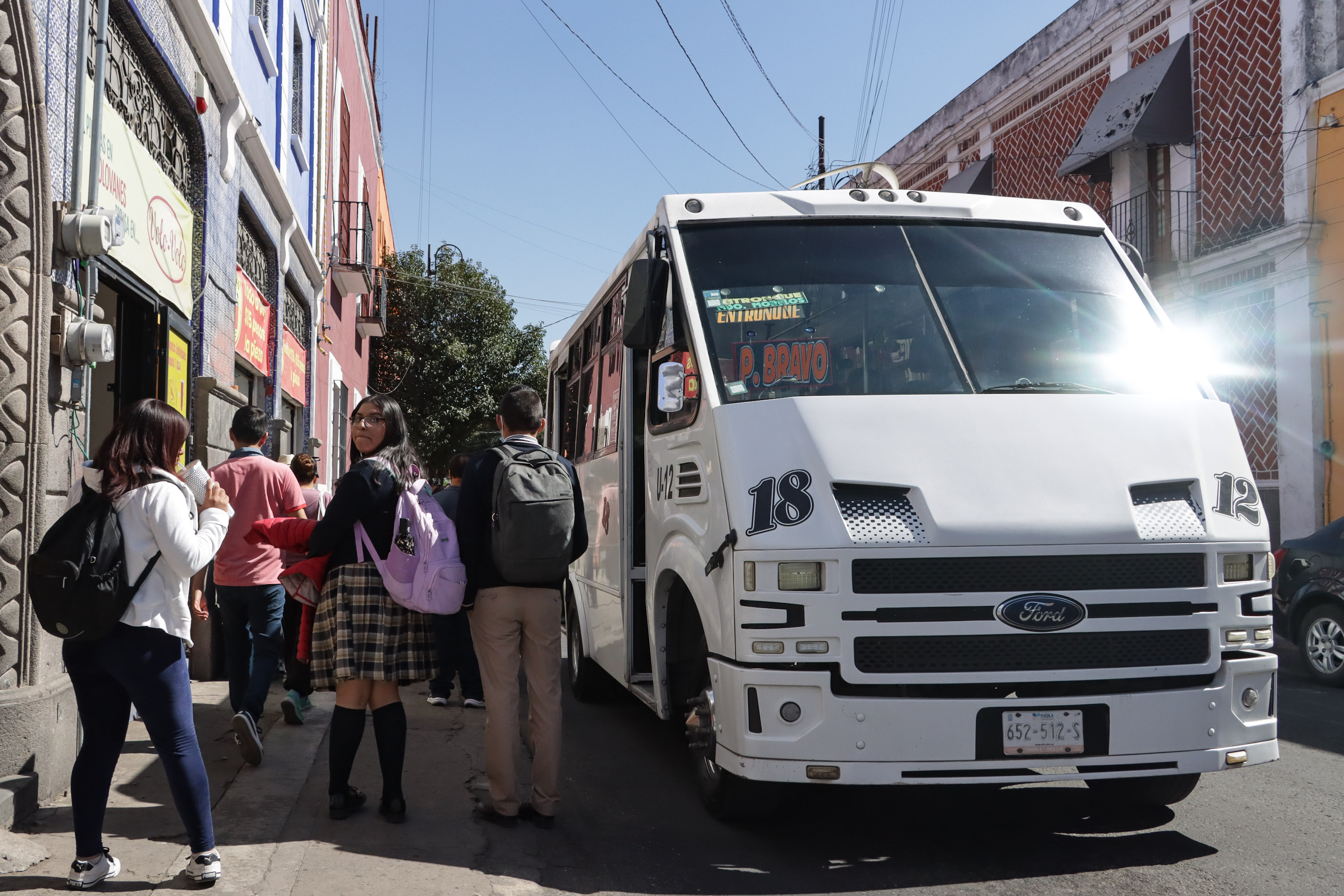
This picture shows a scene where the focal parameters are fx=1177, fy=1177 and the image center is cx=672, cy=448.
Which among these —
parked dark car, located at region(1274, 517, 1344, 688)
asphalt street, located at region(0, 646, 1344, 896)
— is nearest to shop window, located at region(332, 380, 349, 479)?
parked dark car, located at region(1274, 517, 1344, 688)

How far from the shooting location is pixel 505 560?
4.84 m

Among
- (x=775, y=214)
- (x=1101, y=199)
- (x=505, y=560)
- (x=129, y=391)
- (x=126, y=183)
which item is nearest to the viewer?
(x=505, y=560)

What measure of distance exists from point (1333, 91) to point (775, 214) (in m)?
13.1

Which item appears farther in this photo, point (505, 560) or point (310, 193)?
point (310, 193)

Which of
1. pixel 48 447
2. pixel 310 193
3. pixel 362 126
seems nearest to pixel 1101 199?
pixel 310 193

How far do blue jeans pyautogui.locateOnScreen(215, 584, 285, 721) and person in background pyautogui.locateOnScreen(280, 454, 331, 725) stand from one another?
0.49 feet

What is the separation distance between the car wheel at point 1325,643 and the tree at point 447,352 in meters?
22.8

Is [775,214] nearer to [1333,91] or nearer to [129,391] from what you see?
[129,391]

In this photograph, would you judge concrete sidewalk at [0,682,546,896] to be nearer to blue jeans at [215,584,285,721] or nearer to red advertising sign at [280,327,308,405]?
blue jeans at [215,584,285,721]

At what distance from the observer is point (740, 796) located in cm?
481

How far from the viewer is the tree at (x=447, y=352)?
30.3 m

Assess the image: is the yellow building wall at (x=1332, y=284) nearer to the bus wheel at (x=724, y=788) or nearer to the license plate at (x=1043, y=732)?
the license plate at (x=1043, y=732)

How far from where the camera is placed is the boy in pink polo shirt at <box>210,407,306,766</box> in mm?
6273

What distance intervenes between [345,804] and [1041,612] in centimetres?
295
